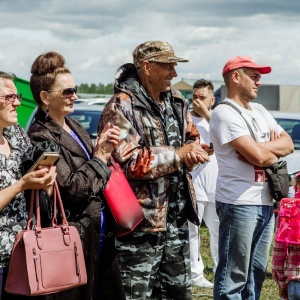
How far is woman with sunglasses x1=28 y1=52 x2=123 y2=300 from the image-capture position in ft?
14.3

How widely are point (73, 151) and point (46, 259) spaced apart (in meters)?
0.71

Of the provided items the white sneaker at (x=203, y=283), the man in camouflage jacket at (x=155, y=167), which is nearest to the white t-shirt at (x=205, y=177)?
the white sneaker at (x=203, y=283)

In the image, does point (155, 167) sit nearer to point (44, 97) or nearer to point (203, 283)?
point (44, 97)

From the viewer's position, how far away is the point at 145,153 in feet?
15.5

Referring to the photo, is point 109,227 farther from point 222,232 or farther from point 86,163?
point 222,232

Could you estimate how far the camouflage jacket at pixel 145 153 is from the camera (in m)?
4.71

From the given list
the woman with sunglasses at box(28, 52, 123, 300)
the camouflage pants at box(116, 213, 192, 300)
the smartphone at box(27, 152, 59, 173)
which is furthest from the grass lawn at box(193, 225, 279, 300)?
the smartphone at box(27, 152, 59, 173)

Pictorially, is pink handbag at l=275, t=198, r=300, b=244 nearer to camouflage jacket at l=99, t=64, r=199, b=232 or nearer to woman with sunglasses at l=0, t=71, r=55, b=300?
camouflage jacket at l=99, t=64, r=199, b=232

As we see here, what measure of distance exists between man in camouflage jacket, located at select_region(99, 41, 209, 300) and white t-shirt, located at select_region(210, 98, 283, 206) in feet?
1.42

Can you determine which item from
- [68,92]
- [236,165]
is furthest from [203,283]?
[68,92]

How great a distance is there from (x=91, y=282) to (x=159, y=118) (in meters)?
1.14

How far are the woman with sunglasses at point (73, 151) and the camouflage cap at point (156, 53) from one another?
587 millimetres

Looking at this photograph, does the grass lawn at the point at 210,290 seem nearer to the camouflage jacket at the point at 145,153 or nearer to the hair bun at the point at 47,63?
the camouflage jacket at the point at 145,153

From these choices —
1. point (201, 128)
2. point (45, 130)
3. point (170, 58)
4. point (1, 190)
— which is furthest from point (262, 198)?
point (201, 128)
